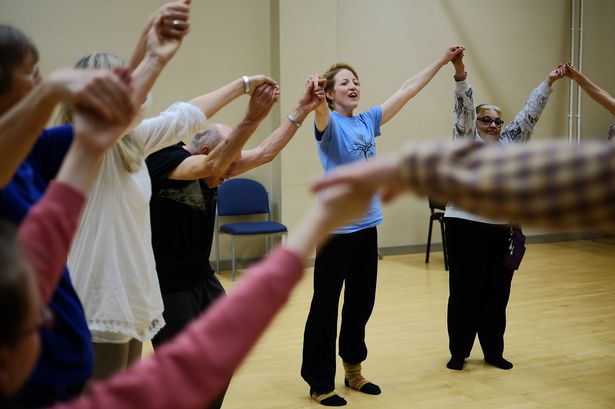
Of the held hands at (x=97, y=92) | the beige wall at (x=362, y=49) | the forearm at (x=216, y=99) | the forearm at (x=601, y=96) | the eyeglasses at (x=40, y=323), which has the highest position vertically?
the beige wall at (x=362, y=49)

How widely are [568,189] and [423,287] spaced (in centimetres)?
565

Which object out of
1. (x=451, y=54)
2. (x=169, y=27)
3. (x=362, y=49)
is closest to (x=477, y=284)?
(x=451, y=54)

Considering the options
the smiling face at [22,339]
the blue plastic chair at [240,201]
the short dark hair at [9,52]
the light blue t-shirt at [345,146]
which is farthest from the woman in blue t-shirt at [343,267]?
the blue plastic chair at [240,201]

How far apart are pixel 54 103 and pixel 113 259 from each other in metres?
1.05

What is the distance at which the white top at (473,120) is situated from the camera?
13.2ft

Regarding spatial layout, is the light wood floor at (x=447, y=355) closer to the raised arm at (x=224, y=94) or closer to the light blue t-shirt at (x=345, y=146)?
the light blue t-shirt at (x=345, y=146)

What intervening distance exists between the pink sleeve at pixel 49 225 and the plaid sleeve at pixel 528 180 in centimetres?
52

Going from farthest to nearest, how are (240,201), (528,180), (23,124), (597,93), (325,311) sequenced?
(240,201)
(597,93)
(325,311)
(23,124)
(528,180)

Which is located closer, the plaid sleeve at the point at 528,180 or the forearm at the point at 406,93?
the plaid sleeve at the point at 528,180

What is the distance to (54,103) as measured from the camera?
3.50 feet

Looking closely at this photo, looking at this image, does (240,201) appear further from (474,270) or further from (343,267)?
(343,267)

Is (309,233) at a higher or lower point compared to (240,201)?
higher

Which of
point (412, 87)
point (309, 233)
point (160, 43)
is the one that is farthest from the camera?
point (412, 87)

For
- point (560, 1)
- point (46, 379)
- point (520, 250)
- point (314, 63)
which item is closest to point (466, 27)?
point (560, 1)
